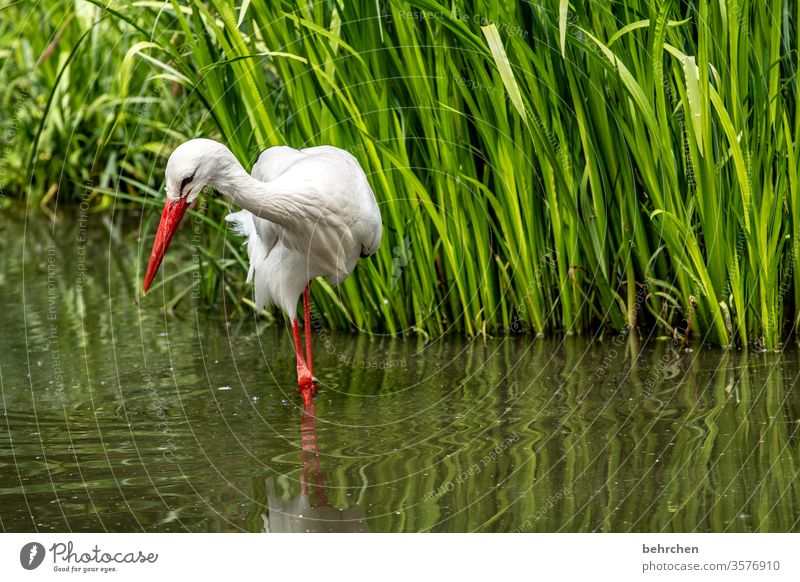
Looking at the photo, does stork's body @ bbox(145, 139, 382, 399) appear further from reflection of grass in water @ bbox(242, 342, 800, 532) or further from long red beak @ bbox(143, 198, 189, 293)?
reflection of grass in water @ bbox(242, 342, 800, 532)

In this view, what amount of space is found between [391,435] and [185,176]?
1145 mm

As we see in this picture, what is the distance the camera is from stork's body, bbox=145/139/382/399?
12.1 feet

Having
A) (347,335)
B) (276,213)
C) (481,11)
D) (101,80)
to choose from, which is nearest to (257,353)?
(347,335)

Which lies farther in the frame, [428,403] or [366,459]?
[428,403]

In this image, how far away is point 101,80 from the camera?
9.59 meters

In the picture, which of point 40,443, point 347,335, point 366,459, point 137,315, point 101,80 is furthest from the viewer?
point 101,80

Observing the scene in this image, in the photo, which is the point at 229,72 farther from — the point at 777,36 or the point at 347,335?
the point at 777,36

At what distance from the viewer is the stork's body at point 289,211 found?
12.1 ft

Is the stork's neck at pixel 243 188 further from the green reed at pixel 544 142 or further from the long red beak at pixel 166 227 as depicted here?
the green reed at pixel 544 142

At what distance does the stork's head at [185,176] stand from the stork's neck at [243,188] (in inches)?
0.4

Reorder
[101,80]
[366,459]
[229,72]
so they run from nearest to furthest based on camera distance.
Result: [366,459], [229,72], [101,80]

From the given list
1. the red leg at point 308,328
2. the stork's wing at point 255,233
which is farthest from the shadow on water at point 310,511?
the stork's wing at point 255,233

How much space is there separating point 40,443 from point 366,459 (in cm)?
120

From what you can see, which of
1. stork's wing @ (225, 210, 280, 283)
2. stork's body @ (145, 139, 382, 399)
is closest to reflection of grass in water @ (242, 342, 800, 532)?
stork's body @ (145, 139, 382, 399)
